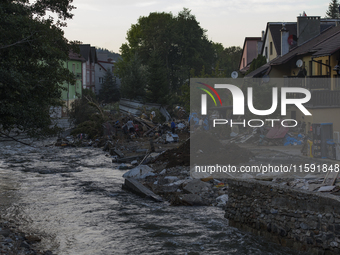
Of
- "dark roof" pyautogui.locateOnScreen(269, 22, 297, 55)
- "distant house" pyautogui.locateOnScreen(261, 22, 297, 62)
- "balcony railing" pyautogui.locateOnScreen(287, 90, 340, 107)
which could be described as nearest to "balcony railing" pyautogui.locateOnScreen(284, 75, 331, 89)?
"balcony railing" pyautogui.locateOnScreen(287, 90, 340, 107)

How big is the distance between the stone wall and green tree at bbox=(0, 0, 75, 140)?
6333 mm

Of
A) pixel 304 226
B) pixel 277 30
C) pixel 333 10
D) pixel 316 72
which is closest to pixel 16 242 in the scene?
pixel 304 226

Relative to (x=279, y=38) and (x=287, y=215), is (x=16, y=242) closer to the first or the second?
(x=287, y=215)

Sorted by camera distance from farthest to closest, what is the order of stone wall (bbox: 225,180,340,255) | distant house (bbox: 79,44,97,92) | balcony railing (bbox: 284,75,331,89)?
distant house (bbox: 79,44,97,92), balcony railing (bbox: 284,75,331,89), stone wall (bbox: 225,180,340,255)

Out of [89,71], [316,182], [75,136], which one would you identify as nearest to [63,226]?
[316,182]

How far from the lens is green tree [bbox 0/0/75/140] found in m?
10.9

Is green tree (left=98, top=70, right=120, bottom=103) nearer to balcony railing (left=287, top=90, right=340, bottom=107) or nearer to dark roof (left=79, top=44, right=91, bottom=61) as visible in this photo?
dark roof (left=79, top=44, right=91, bottom=61)

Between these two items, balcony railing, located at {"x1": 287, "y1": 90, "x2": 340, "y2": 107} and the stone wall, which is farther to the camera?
balcony railing, located at {"x1": 287, "y1": 90, "x2": 340, "y2": 107}

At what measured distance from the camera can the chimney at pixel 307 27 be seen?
34531mm

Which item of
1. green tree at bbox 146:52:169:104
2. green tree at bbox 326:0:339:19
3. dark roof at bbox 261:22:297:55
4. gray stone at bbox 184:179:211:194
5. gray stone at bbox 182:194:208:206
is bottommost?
gray stone at bbox 182:194:208:206

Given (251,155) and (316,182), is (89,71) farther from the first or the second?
(316,182)

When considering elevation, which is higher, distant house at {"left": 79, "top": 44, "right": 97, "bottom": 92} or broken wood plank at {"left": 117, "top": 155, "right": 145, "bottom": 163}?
distant house at {"left": 79, "top": 44, "right": 97, "bottom": 92}

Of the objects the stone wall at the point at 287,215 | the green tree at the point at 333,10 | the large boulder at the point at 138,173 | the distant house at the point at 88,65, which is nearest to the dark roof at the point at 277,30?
the large boulder at the point at 138,173

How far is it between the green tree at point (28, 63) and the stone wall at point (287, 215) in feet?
20.8
